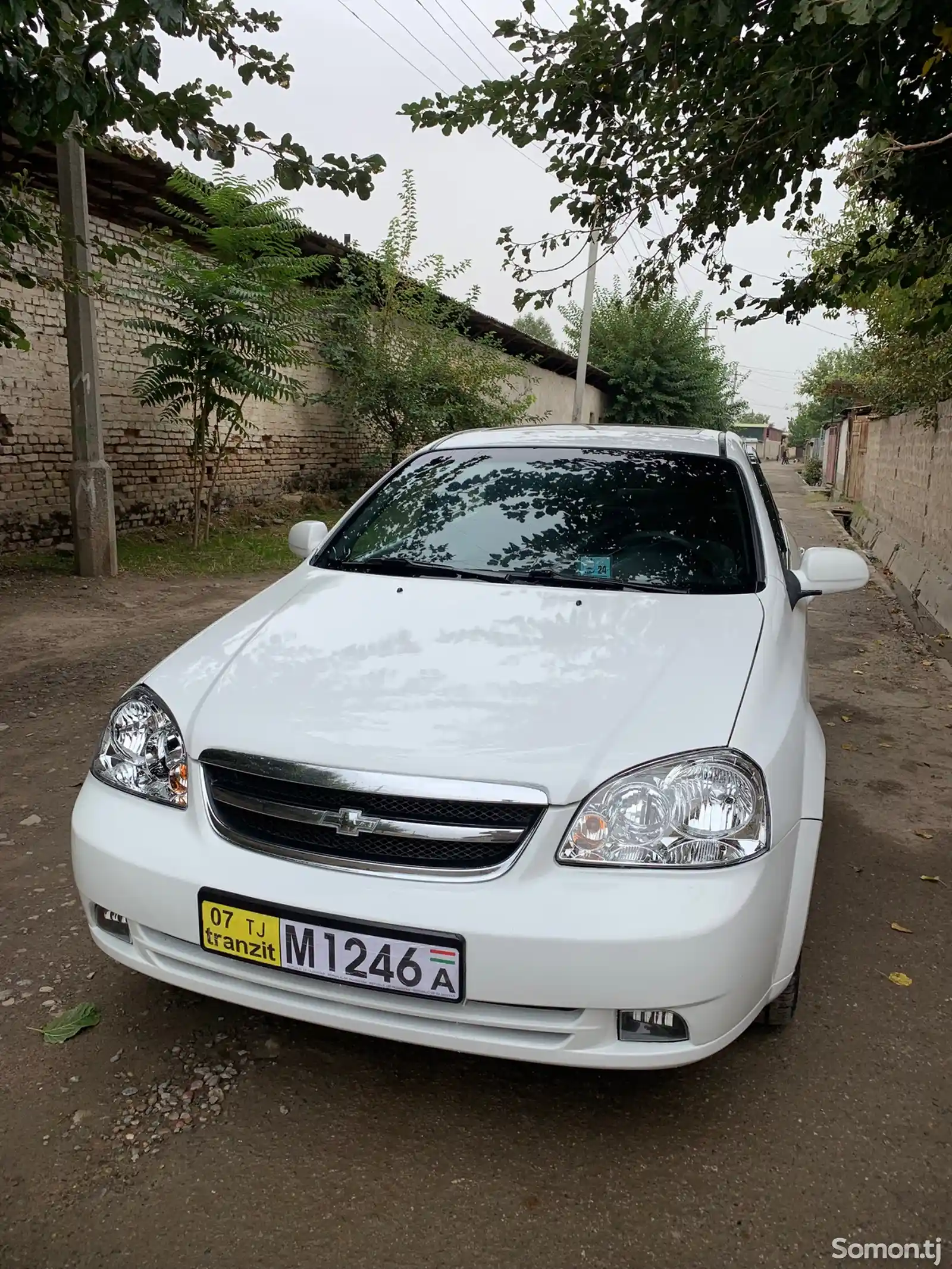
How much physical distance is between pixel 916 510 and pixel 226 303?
305 inches

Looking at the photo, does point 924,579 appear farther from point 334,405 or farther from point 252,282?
point 334,405

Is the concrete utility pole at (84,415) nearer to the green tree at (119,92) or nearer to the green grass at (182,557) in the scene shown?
the green grass at (182,557)

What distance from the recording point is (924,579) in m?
8.55

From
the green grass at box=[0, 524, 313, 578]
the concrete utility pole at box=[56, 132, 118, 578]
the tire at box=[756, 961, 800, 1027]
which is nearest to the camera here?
the tire at box=[756, 961, 800, 1027]

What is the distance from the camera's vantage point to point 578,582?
2.76 metres

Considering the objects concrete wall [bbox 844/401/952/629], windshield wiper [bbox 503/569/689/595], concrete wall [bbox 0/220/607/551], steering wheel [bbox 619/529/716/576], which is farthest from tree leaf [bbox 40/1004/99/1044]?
concrete wall [bbox 844/401/952/629]

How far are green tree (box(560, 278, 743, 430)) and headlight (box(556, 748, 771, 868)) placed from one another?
27.9 metres

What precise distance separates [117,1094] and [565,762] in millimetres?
1305

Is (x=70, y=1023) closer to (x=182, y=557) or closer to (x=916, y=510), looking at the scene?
(x=182, y=557)

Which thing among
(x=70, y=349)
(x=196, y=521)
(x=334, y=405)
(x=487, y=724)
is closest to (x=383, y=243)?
(x=334, y=405)

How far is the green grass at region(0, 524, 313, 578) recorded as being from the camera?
8609mm

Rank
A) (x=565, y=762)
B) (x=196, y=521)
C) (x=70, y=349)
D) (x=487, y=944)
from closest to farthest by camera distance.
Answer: (x=487, y=944) → (x=565, y=762) → (x=70, y=349) → (x=196, y=521)

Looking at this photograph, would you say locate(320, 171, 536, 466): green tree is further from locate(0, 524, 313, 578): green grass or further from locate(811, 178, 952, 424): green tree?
locate(811, 178, 952, 424): green tree

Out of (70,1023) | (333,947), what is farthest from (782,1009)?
(70,1023)
